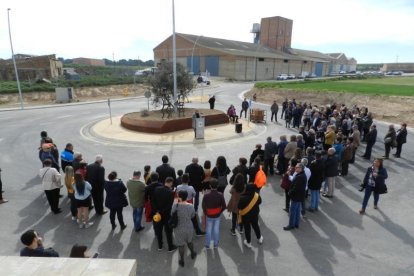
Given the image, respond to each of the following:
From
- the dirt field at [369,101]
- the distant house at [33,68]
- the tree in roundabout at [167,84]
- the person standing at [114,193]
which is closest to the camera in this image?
the person standing at [114,193]

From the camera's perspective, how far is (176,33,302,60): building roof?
71.6m

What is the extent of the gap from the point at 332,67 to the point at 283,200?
5148 inches

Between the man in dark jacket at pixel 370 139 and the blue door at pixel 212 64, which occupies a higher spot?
the blue door at pixel 212 64

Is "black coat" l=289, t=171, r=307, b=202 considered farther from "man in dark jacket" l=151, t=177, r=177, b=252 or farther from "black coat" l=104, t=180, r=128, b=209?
"black coat" l=104, t=180, r=128, b=209

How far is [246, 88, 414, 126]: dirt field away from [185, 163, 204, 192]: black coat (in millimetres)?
20247

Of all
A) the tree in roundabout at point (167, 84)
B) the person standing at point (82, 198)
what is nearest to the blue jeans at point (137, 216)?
the person standing at point (82, 198)

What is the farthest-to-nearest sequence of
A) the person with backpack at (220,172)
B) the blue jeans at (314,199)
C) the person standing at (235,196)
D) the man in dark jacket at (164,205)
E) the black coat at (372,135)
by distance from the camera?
1. the black coat at (372,135)
2. the blue jeans at (314,199)
3. the person with backpack at (220,172)
4. the person standing at (235,196)
5. the man in dark jacket at (164,205)

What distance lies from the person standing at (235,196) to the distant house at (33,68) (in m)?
48.0

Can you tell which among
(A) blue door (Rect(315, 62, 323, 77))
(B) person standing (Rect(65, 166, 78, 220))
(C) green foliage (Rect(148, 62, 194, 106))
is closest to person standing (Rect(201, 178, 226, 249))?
(B) person standing (Rect(65, 166, 78, 220))

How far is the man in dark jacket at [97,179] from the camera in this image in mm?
7320

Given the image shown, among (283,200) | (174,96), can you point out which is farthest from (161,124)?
(283,200)

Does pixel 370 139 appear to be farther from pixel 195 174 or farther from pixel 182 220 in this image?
pixel 182 220

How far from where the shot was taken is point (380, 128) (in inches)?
765

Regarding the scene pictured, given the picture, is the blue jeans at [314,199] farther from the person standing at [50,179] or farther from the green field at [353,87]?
the green field at [353,87]
